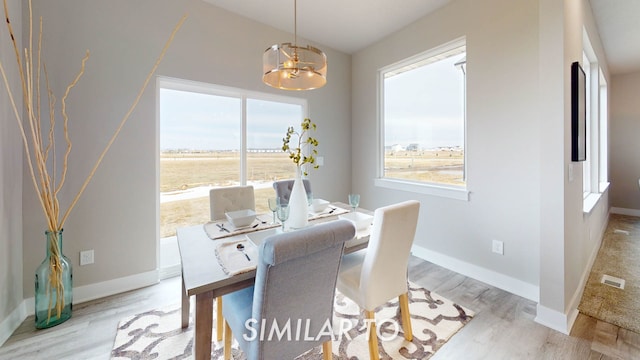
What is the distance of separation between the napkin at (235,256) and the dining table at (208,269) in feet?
0.06

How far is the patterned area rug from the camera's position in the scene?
1.60 meters

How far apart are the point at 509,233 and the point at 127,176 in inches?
139

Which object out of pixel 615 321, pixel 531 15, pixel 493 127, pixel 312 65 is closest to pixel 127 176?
pixel 312 65

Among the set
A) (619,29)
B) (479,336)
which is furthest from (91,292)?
(619,29)

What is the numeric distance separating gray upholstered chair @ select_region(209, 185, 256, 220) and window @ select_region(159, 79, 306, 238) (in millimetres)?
813

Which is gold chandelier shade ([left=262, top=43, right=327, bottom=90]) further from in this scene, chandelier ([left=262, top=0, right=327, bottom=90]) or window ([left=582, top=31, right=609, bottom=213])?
window ([left=582, top=31, right=609, bottom=213])

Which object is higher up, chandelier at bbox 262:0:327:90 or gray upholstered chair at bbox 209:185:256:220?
chandelier at bbox 262:0:327:90

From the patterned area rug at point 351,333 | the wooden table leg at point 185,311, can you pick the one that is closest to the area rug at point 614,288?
the patterned area rug at point 351,333

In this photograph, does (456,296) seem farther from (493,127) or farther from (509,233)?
(493,127)

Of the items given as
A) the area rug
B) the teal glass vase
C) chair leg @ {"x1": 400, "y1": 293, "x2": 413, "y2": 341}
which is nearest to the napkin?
chair leg @ {"x1": 400, "y1": 293, "x2": 413, "y2": 341}

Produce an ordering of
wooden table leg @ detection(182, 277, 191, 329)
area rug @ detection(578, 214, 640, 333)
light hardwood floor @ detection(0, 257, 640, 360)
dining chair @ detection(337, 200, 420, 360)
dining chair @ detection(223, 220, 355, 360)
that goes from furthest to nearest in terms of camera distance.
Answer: area rug @ detection(578, 214, 640, 333) → wooden table leg @ detection(182, 277, 191, 329) → light hardwood floor @ detection(0, 257, 640, 360) → dining chair @ detection(337, 200, 420, 360) → dining chair @ detection(223, 220, 355, 360)

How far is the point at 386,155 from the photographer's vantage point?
11.8 ft

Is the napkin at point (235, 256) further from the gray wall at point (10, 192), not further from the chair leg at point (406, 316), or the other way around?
the gray wall at point (10, 192)

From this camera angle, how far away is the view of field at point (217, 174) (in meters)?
2.70
